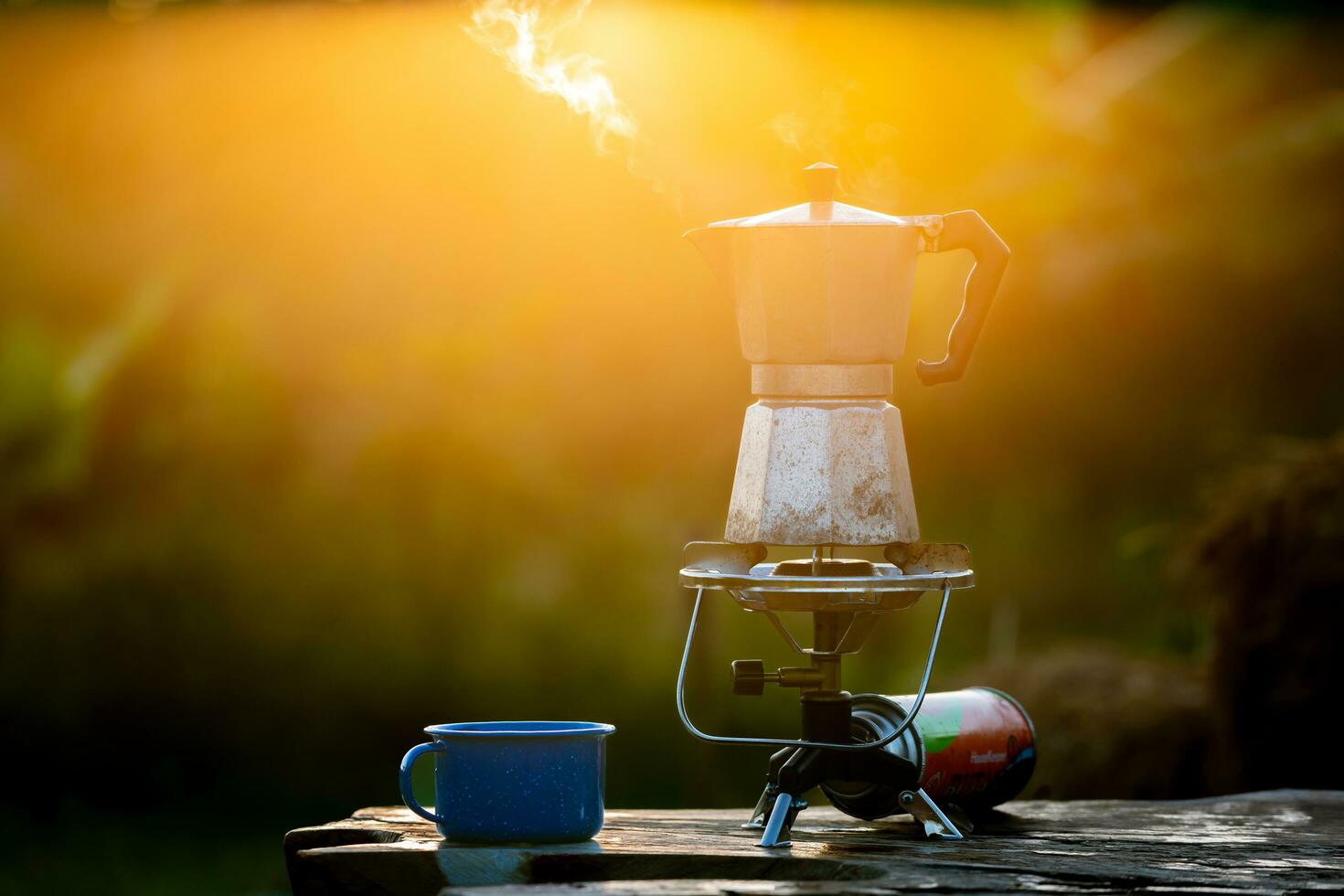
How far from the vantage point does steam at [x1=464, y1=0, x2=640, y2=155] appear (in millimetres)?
2504

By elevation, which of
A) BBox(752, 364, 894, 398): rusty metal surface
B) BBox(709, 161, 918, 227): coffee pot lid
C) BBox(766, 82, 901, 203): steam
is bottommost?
BBox(752, 364, 894, 398): rusty metal surface

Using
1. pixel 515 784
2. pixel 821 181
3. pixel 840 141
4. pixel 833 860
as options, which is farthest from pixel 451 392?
pixel 833 860

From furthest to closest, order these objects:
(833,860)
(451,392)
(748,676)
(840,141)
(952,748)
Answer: (451,392) < (840,141) < (952,748) < (748,676) < (833,860)

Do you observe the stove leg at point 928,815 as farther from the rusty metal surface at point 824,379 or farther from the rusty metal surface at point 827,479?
the rusty metal surface at point 824,379

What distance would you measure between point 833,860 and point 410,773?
567 millimetres

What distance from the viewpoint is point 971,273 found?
2.23 m

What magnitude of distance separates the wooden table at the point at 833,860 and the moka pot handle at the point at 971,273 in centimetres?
68

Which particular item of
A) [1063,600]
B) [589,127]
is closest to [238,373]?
[1063,600]

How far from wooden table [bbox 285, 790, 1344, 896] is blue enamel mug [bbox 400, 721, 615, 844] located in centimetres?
4

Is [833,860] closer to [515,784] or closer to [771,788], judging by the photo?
[771,788]

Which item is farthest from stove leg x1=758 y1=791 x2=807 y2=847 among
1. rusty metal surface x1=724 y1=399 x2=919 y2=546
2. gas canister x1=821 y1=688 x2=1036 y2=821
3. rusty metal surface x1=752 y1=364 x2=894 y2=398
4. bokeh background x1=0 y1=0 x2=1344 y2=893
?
bokeh background x1=0 y1=0 x2=1344 y2=893

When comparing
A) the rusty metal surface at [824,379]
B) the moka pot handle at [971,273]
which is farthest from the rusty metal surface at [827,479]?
the moka pot handle at [971,273]

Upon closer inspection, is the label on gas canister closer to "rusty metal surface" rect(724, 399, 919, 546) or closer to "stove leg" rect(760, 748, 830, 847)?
"stove leg" rect(760, 748, 830, 847)

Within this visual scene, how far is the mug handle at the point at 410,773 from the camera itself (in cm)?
204
